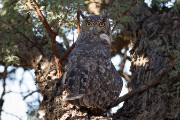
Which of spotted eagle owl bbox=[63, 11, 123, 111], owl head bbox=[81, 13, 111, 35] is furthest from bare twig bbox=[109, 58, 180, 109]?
owl head bbox=[81, 13, 111, 35]

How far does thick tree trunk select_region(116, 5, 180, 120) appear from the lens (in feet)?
12.6

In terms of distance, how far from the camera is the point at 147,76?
439 cm

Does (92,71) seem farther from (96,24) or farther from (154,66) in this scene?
(154,66)

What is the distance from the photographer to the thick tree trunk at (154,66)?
383 cm

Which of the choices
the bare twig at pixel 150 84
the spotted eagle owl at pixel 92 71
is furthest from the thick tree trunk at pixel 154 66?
the spotted eagle owl at pixel 92 71

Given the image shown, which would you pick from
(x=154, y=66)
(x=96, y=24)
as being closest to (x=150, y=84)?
(x=154, y=66)

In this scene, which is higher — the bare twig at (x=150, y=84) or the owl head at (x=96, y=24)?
the owl head at (x=96, y=24)

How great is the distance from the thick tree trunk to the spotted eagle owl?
37cm

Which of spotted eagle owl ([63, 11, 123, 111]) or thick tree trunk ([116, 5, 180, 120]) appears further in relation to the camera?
thick tree trunk ([116, 5, 180, 120])

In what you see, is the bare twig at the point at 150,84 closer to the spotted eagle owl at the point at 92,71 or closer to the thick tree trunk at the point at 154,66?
the thick tree trunk at the point at 154,66

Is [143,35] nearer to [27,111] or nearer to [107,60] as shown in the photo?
[107,60]

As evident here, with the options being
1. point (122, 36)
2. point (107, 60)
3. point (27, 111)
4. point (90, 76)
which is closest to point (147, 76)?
point (107, 60)

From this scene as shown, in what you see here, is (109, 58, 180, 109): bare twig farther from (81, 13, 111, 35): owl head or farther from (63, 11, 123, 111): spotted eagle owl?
(81, 13, 111, 35): owl head

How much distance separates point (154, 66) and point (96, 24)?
37.4 inches
